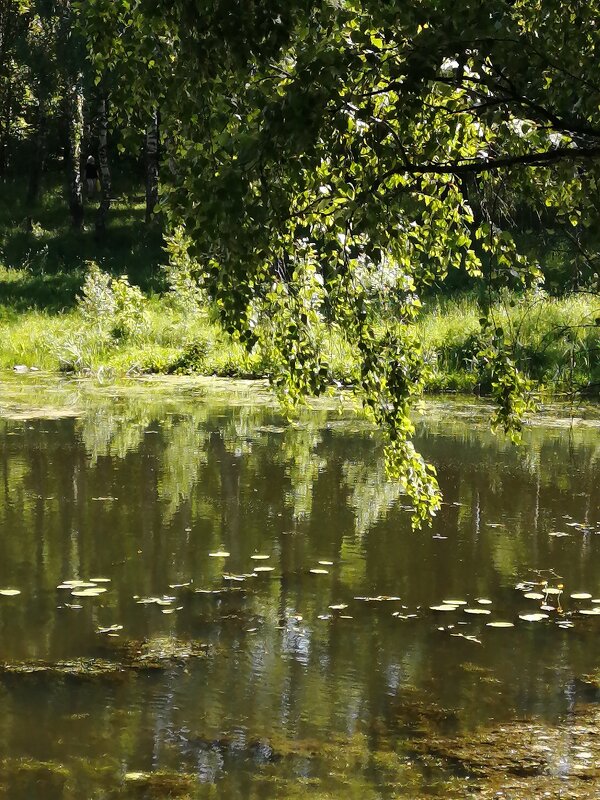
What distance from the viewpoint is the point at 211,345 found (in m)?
19.8

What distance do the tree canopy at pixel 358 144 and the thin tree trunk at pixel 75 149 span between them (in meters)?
25.2

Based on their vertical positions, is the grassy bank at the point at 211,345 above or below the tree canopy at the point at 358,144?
below

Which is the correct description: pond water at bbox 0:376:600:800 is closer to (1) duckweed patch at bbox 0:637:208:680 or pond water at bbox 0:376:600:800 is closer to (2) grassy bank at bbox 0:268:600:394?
(1) duckweed patch at bbox 0:637:208:680

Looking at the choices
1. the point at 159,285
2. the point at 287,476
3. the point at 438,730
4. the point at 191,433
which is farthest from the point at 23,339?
the point at 438,730

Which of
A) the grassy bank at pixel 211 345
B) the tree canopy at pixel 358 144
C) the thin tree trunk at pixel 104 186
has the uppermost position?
the thin tree trunk at pixel 104 186

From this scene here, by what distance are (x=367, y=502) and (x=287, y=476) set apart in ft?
4.06

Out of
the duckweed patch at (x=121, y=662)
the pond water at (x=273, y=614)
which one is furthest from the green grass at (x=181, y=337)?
the duckweed patch at (x=121, y=662)

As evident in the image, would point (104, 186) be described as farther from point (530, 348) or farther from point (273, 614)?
point (273, 614)

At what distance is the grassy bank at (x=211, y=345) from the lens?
17500mm

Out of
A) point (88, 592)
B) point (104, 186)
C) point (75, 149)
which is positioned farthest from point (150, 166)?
point (88, 592)

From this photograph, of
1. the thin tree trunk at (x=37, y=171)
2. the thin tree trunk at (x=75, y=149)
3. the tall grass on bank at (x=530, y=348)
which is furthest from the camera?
the thin tree trunk at (x=37, y=171)

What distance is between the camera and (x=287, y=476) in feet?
33.7

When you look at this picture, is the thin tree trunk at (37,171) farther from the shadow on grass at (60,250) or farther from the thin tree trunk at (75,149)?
the thin tree trunk at (75,149)

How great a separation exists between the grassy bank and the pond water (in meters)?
5.87
